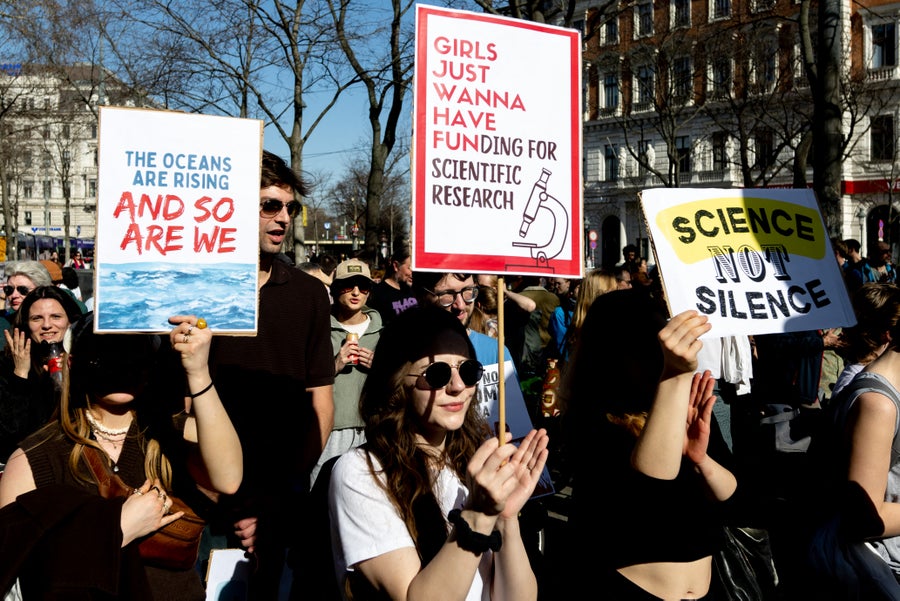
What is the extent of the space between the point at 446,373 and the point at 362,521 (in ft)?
1.64

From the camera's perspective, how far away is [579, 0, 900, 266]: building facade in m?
22.9

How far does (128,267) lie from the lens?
2.72 metres

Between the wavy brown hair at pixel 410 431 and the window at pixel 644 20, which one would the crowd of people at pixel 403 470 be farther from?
the window at pixel 644 20

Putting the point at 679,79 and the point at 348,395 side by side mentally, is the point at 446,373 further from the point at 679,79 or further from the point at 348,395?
the point at 679,79

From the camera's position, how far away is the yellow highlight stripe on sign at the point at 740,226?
3320 millimetres

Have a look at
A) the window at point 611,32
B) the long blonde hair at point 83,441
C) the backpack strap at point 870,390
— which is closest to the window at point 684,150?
the window at point 611,32

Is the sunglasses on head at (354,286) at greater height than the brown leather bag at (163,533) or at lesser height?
greater

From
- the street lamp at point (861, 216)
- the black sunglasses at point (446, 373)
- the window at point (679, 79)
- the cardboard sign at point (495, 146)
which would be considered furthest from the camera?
the street lamp at point (861, 216)

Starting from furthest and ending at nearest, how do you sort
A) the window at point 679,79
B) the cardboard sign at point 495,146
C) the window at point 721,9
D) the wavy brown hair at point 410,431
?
the window at point 721,9 < the window at point 679,79 < the cardboard sign at point 495,146 < the wavy brown hair at point 410,431

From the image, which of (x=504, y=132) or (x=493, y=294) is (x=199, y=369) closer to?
(x=504, y=132)

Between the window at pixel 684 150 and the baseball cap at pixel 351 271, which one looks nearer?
the baseball cap at pixel 351 271

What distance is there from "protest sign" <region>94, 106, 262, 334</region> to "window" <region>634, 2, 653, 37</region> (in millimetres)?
30370

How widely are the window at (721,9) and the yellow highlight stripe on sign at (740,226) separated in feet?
95.4

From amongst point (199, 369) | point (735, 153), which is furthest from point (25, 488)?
point (735, 153)
